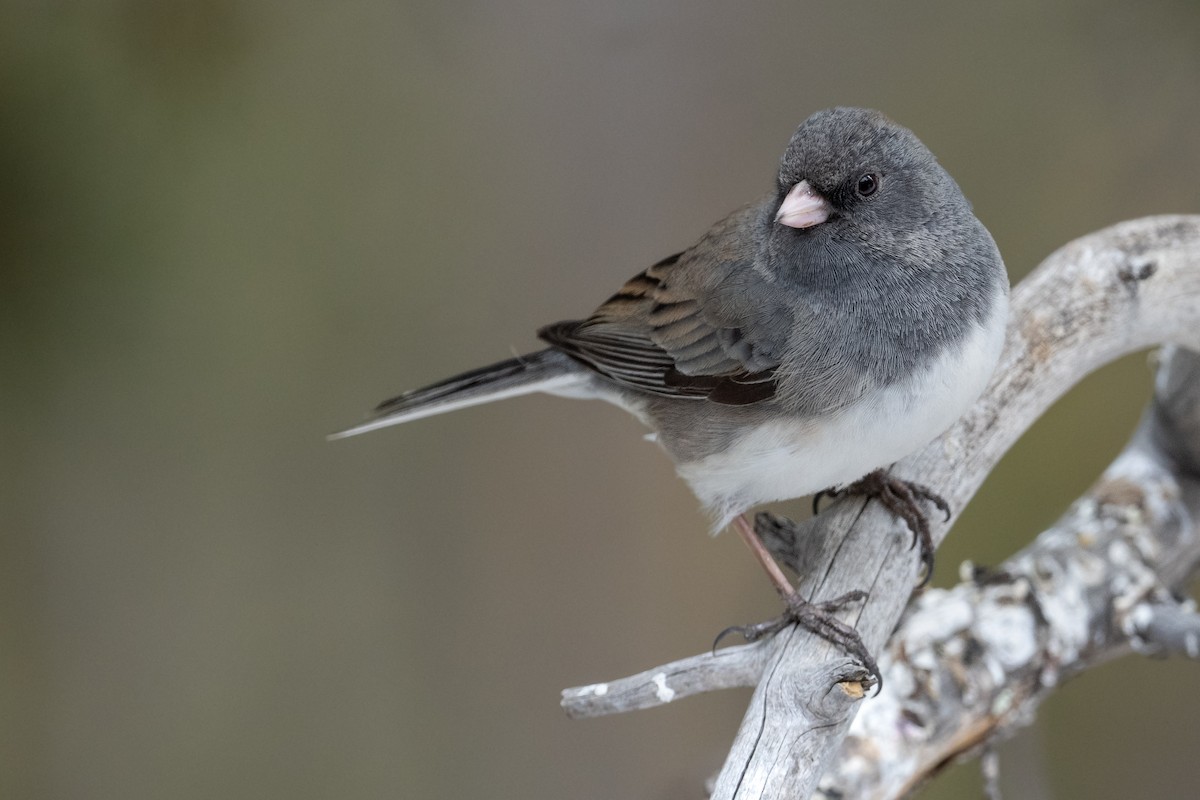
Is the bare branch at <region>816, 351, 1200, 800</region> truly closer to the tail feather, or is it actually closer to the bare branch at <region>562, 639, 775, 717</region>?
the bare branch at <region>562, 639, 775, 717</region>

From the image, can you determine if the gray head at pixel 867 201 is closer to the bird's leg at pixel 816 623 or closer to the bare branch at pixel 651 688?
the bird's leg at pixel 816 623

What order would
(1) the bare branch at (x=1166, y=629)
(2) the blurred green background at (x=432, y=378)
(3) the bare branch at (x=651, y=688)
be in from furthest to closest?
(2) the blurred green background at (x=432, y=378) → (1) the bare branch at (x=1166, y=629) → (3) the bare branch at (x=651, y=688)

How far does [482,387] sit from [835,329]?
0.63 meters

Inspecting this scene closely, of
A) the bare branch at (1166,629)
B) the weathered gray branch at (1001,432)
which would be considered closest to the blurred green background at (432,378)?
the bare branch at (1166,629)

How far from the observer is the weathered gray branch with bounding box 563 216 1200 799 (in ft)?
4.88

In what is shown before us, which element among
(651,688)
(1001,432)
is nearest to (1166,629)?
(1001,432)

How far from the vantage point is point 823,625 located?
1578mm

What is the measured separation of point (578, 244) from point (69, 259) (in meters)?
1.18

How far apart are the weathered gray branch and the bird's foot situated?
0.02 metres

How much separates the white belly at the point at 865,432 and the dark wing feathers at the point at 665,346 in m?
0.08

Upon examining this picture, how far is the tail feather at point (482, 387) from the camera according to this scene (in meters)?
1.88

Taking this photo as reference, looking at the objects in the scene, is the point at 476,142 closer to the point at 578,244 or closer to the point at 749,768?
the point at 578,244

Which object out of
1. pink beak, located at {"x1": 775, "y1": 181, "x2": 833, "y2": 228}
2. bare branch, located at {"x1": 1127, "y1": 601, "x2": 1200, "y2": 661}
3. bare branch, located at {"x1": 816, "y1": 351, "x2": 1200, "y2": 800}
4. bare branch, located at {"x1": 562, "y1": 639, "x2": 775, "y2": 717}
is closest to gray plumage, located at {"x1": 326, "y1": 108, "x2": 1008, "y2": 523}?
pink beak, located at {"x1": 775, "y1": 181, "x2": 833, "y2": 228}

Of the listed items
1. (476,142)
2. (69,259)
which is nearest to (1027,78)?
(476,142)
